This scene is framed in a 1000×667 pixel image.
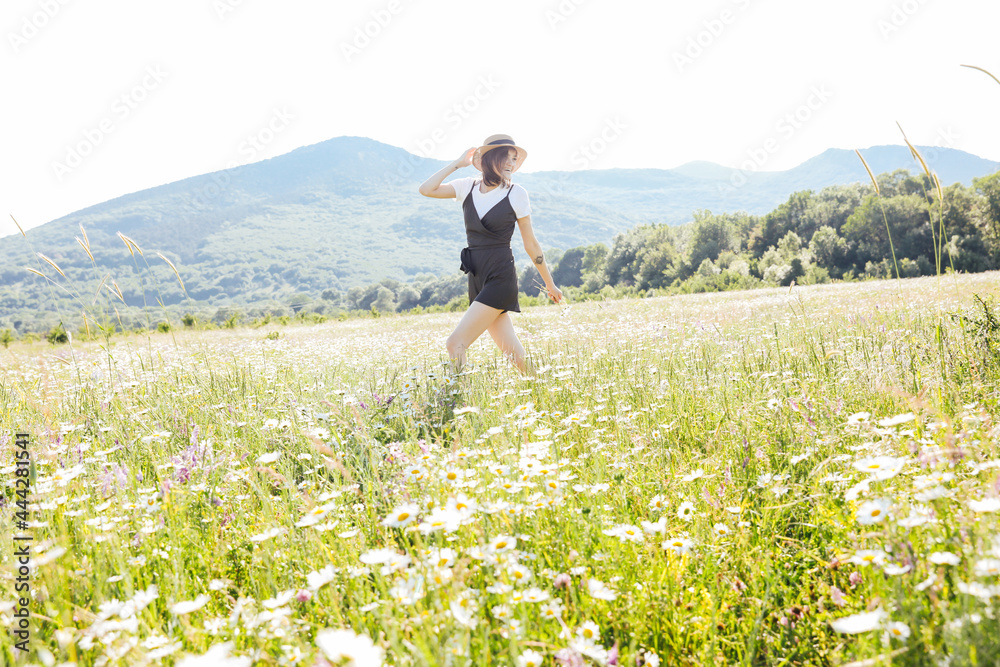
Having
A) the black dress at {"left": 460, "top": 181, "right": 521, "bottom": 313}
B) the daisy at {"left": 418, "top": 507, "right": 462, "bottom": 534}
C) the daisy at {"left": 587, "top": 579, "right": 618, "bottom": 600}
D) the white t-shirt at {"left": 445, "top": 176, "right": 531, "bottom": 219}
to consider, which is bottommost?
the daisy at {"left": 587, "top": 579, "right": 618, "bottom": 600}

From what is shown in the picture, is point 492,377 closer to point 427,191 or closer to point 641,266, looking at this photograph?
point 427,191

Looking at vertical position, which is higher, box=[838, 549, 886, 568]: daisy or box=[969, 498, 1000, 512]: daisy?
box=[969, 498, 1000, 512]: daisy

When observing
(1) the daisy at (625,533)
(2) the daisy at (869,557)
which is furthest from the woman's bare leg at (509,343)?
(2) the daisy at (869,557)

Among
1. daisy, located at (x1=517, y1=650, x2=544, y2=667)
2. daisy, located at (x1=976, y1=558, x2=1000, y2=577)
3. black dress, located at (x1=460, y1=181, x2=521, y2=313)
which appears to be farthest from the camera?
black dress, located at (x1=460, y1=181, x2=521, y2=313)

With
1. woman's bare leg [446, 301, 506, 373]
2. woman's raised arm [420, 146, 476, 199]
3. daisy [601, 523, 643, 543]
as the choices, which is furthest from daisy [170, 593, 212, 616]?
woman's raised arm [420, 146, 476, 199]

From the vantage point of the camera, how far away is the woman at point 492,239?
213 inches

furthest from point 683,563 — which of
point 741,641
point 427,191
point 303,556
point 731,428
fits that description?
point 427,191

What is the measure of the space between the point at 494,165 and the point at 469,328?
1.64 metres

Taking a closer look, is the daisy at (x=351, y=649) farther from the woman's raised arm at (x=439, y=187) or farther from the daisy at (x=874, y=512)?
the woman's raised arm at (x=439, y=187)

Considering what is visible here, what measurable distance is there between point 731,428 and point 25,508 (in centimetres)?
364

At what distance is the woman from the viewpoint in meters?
5.41

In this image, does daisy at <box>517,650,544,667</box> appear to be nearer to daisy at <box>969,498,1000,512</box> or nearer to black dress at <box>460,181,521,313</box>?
daisy at <box>969,498,1000,512</box>

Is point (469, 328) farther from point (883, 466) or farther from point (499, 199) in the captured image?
point (883, 466)

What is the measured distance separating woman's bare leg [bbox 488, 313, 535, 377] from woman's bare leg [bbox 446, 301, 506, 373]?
0.13 metres
